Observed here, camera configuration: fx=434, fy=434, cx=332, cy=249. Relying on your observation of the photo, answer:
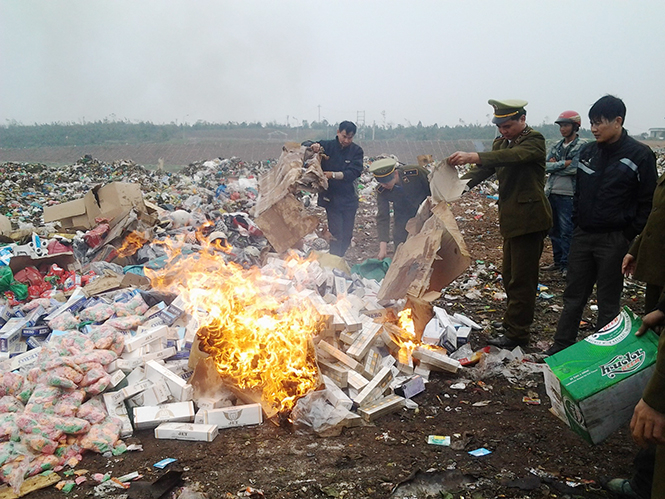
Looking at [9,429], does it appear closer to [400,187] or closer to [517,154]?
[517,154]

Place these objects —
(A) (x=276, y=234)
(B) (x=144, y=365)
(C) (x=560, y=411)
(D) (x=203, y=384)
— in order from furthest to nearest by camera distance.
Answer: (A) (x=276, y=234)
(B) (x=144, y=365)
(D) (x=203, y=384)
(C) (x=560, y=411)

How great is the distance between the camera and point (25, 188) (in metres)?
12.0

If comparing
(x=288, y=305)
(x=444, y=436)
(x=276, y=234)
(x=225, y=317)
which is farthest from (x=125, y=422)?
(x=276, y=234)

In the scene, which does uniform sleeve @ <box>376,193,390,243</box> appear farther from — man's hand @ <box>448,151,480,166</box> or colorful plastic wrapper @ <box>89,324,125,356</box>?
colorful plastic wrapper @ <box>89,324,125,356</box>

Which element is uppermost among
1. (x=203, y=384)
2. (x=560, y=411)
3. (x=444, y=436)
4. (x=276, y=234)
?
(x=276, y=234)

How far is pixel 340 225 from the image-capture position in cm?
616

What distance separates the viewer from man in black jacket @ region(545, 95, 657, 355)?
3.18 metres

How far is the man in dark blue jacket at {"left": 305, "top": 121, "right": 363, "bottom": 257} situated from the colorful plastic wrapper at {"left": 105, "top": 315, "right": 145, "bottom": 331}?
2923 mm

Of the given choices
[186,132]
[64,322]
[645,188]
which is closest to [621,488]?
[645,188]

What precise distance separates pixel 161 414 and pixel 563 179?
18.4 ft

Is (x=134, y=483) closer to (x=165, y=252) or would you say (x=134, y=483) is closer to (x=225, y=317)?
(x=225, y=317)

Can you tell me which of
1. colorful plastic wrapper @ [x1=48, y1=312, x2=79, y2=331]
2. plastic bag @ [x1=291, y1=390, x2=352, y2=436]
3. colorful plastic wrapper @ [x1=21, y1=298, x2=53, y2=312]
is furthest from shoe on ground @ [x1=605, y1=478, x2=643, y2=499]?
colorful plastic wrapper @ [x1=21, y1=298, x2=53, y2=312]

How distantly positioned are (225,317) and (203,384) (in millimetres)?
513

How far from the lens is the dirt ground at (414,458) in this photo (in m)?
2.32
